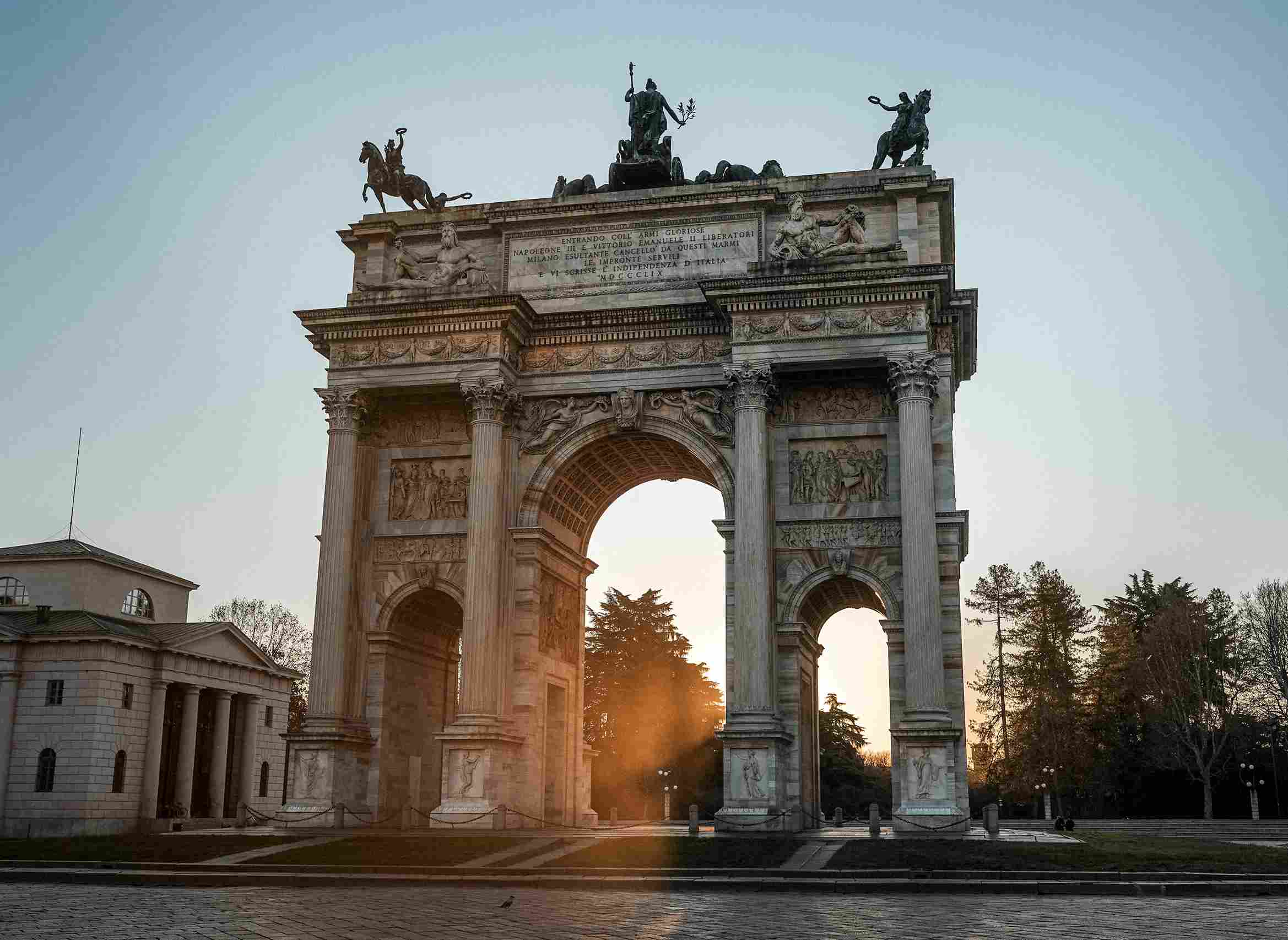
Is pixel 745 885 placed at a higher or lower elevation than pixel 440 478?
lower

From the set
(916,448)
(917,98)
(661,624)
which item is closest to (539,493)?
(916,448)

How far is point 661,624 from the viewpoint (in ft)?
254

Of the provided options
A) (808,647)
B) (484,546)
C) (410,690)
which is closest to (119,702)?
(410,690)

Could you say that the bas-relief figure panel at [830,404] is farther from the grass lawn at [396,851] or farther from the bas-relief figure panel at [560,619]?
the grass lawn at [396,851]

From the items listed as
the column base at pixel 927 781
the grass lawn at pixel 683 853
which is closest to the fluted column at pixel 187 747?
the grass lawn at pixel 683 853

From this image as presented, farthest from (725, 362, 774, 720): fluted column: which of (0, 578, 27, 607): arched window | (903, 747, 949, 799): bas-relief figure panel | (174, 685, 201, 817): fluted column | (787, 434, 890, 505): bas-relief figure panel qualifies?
(0, 578, 27, 607): arched window

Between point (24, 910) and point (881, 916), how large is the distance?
34.1 feet

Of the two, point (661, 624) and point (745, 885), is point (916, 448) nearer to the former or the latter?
point (745, 885)

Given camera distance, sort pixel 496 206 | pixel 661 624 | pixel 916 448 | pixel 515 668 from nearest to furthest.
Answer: pixel 916 448 → pixel 515 668 → pixel 496 206 → pixel 661 624

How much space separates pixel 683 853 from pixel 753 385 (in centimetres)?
1323

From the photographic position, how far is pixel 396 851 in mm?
25047

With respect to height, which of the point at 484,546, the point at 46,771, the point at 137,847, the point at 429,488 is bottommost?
the point at 137,847

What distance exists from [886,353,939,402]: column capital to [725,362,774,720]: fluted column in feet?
10.5

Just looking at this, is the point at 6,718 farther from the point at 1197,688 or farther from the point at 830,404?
the point at 1197,688
